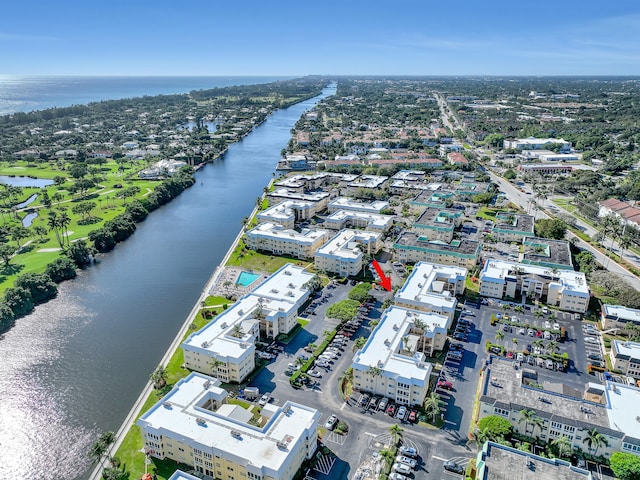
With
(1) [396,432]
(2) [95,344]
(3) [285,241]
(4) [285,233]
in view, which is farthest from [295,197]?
(1) [396,432]

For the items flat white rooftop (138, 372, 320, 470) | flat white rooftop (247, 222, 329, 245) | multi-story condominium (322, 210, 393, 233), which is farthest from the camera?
multi-story condominium (322, 210, 393, 233)

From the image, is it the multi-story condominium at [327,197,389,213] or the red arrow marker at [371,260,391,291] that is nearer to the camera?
the red arrow marker at [371,260,391,291]

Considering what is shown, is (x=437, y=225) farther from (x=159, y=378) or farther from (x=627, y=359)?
(x=159, y=378)

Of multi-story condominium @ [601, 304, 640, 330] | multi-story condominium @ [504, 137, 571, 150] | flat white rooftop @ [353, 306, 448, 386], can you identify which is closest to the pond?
flat white rooftop @ [353, 306, 448, 386]

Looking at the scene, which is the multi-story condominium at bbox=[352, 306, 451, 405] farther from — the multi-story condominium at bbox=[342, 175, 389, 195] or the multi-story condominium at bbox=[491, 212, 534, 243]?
the multi-story condominium at bbox=[342, 175, 389, 195]

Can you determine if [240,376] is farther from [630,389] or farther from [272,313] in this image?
[630,389]

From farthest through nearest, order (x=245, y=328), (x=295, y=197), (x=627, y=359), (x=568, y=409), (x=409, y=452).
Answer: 1. (x=295, y=197)
2. (x=245, y=328)
3. (x=627, y=359)
4. (x=568, y=409)
5. (x=409, y=452)
